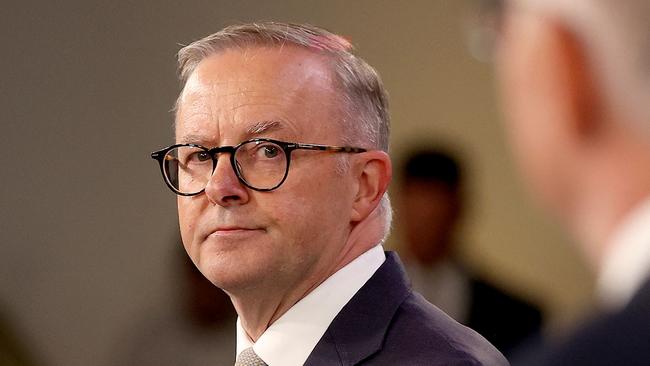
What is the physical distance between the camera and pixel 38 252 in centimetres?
509

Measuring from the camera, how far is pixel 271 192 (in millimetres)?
2088

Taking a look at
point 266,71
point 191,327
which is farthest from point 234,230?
point 191,327

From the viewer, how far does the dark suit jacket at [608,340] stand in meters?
0.77

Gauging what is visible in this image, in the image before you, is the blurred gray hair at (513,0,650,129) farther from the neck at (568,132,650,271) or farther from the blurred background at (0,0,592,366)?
the blurred background at (0,0,592,366)

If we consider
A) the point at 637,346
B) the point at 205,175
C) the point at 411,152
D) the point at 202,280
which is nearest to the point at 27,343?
the point at 202,280

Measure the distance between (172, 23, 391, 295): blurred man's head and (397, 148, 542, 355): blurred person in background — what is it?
164cm

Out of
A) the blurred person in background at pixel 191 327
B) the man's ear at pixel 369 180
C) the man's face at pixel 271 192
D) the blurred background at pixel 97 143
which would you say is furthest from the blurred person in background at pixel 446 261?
the man's face at pixel 271 192

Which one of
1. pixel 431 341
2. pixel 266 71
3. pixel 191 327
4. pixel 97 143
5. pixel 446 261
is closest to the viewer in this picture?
pixel 431 341

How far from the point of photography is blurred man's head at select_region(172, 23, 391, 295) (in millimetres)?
2080

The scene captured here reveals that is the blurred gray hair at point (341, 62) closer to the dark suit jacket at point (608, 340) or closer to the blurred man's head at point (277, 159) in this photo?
the blurred man's head at point (277, 159)

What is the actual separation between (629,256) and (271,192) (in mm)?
1349

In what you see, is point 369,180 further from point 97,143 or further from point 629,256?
point 97,143

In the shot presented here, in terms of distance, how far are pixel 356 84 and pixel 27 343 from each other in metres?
3.24

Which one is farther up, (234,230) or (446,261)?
(234,230)
